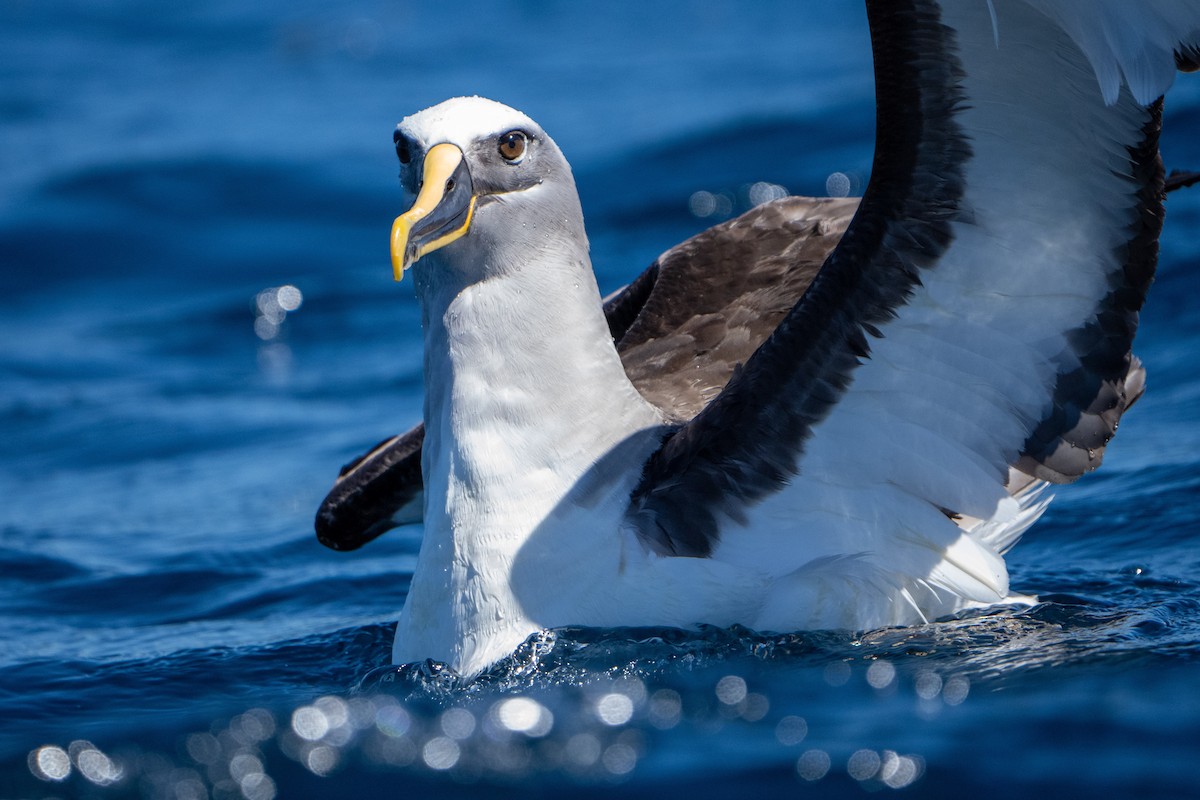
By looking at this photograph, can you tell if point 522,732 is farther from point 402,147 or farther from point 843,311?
point 402,147

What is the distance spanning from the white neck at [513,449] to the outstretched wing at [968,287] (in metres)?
0.19

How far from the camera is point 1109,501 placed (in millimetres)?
8227

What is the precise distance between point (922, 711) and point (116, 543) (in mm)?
5655

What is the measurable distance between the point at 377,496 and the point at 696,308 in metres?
1.65

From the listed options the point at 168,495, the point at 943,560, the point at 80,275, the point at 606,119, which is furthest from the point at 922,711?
the point at 606,119

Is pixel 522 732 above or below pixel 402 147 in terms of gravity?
below

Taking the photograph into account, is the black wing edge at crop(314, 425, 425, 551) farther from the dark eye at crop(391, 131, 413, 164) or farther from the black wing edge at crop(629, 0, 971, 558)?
the black wing edge at crop(629, 0, 971, 558)

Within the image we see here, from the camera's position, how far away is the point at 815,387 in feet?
17.2

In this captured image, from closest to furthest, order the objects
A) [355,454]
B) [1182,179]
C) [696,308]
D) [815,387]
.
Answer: [815,387] < [1182,179] < [696,308] < [355,454]

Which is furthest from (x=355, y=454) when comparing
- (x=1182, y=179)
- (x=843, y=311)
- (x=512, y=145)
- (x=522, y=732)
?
(x=1182, y=179)

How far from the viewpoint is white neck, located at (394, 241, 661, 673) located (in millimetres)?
5469

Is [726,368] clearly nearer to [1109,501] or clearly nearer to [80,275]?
[1109,501]

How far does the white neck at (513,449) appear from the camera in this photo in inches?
215

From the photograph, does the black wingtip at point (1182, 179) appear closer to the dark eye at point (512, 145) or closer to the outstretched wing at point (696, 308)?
the outstretched wing at point (696, 308)
